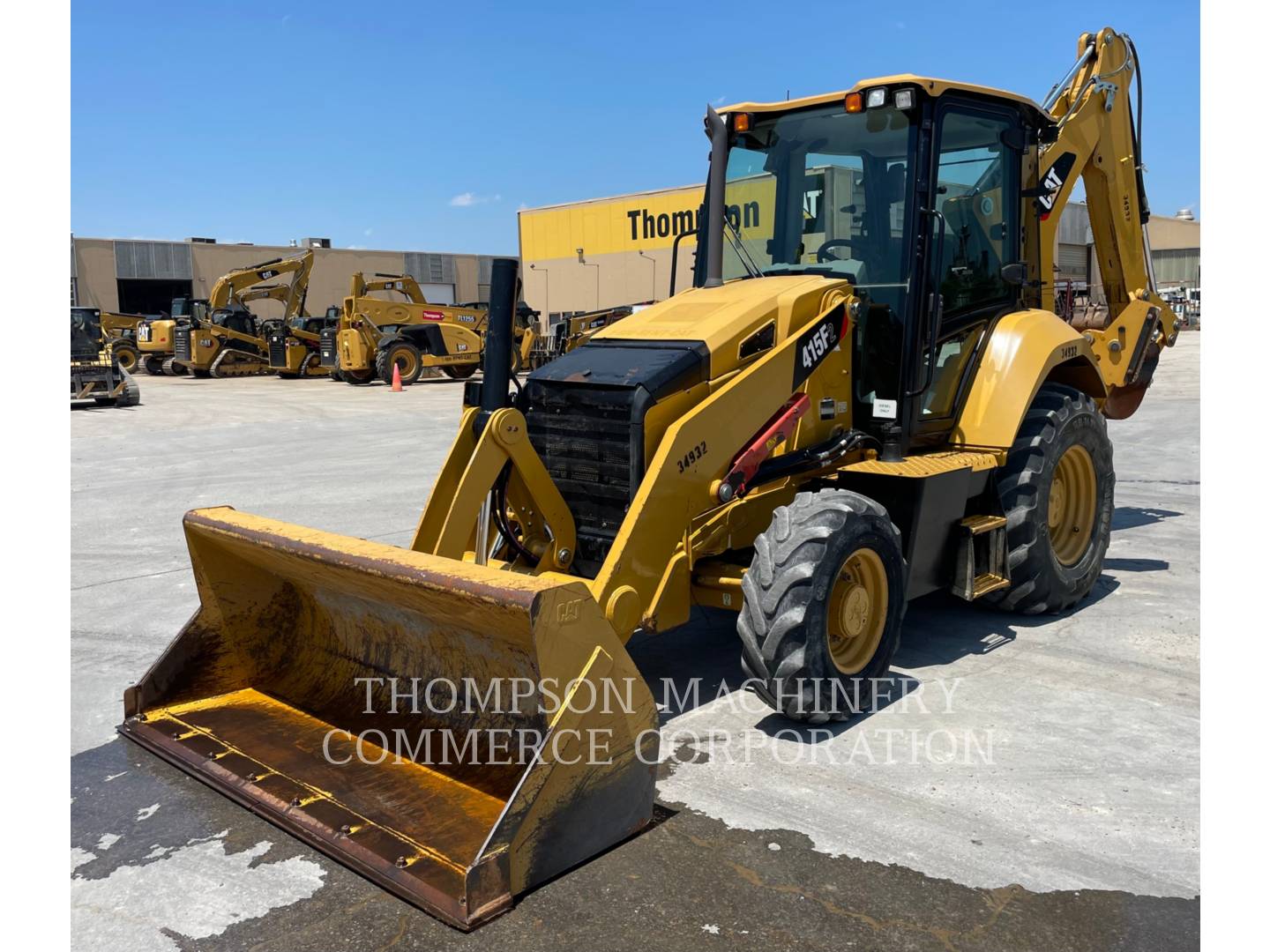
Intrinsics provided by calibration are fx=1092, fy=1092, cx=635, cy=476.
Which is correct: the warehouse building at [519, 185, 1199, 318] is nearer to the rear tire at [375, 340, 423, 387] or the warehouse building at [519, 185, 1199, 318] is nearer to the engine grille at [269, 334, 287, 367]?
the rear tire at [375, 340, 423, 387]

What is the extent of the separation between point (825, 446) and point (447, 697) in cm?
239

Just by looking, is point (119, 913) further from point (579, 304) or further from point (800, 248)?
point (579, 304)

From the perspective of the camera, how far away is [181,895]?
360 cm

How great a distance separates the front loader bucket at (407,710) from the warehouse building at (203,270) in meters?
47.5

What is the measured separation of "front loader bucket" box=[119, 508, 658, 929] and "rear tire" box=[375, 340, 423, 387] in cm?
2301

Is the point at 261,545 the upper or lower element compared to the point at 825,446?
lower

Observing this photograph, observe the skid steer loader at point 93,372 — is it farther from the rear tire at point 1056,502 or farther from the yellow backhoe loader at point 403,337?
the rear tire at point 1056,502

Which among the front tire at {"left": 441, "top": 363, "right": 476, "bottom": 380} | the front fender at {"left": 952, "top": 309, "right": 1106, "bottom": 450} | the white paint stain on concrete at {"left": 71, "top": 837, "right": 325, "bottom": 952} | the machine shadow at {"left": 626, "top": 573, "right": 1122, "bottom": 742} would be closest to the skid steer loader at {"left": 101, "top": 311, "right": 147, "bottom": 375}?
the front tire at {"left": 441, "top": 363, "right": 476, "bottom": 380}

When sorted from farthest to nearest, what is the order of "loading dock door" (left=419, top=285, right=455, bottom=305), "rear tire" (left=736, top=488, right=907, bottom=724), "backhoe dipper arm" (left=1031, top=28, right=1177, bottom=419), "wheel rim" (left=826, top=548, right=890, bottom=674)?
"loading dock door" (left=419, top=285, right=455, bottom=305) < "backhoe dipper arm" (left=1031, top=28, right=1177, bottom=419) < "wheel rim" (left=826, top=548, right=890, bottom=674) < "rear tire" (left=736, top=488, right=907, bottom=724)

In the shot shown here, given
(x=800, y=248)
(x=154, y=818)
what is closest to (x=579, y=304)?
(x=800, y=248)

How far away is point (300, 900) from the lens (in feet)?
11.6

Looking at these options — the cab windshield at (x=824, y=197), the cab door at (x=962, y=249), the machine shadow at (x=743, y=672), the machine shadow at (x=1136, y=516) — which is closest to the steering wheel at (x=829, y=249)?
the cab windshield at (x=824, y=197)

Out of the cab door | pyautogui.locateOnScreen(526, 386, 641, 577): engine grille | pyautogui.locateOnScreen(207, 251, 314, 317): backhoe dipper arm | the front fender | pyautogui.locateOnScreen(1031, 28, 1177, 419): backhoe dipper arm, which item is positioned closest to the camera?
pyautogui.locateOnScreen(526, 386, 641, 577): engine grille

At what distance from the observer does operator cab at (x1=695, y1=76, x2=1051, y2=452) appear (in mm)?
5727
